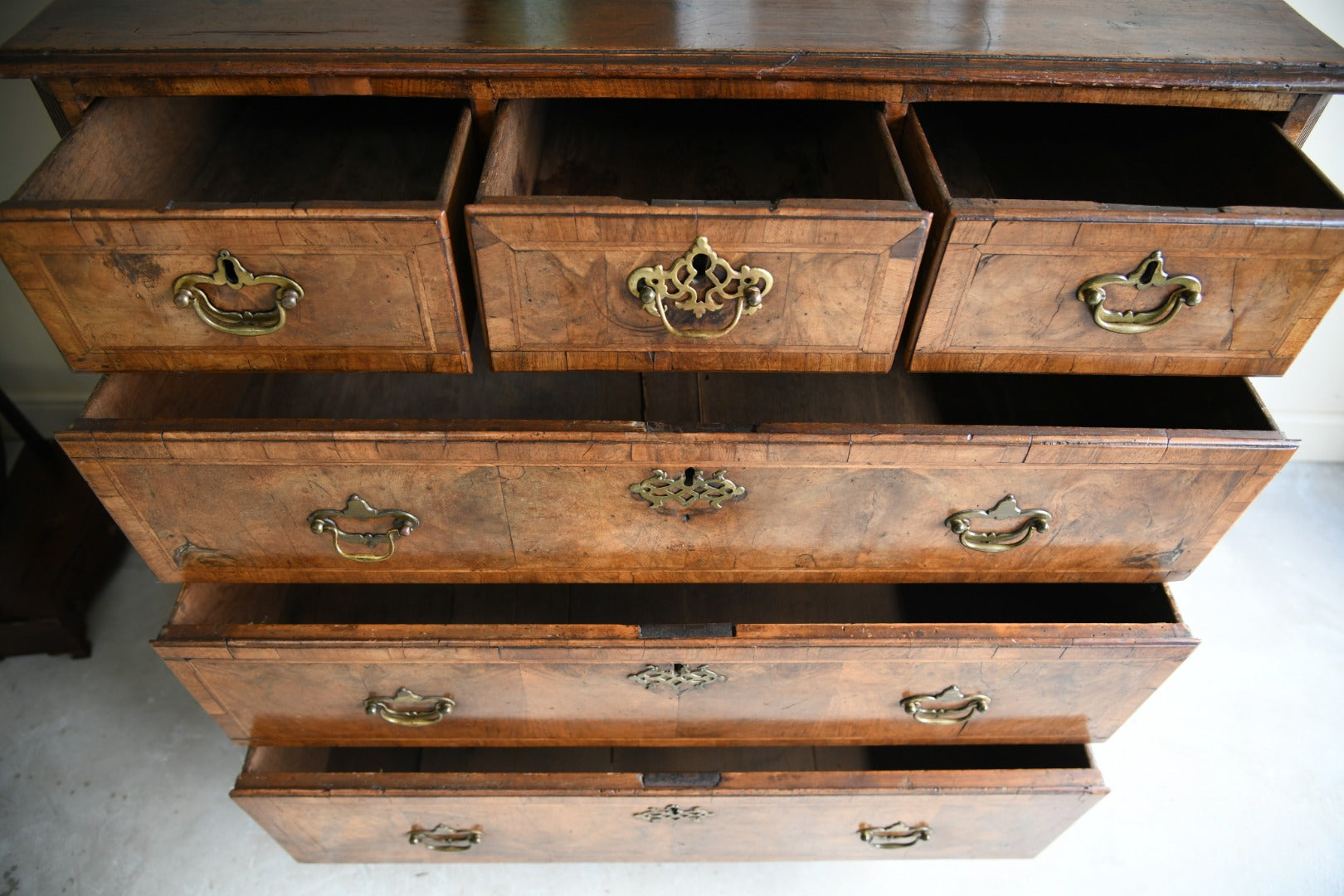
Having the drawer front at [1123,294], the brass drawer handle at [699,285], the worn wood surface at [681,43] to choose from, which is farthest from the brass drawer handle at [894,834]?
the worn wood surface at [681,43]

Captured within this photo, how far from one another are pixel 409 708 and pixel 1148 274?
2.92 feet

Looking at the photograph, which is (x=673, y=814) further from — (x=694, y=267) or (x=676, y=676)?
(x=694, y=267)

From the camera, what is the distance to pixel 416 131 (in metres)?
1.01

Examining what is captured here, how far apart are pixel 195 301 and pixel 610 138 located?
1.52ft

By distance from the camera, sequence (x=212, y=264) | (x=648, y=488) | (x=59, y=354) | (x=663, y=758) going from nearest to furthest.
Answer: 1. (x=212, y=264)
2. (x=648, y=488)
3. (x=663, y=758)
4. (x=59, y=354)

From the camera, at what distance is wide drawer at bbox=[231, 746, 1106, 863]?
3.59 ft

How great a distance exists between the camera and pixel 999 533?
94 cm

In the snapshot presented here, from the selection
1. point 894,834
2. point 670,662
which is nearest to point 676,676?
point 670,662

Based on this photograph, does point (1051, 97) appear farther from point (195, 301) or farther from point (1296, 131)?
point (195, 301)

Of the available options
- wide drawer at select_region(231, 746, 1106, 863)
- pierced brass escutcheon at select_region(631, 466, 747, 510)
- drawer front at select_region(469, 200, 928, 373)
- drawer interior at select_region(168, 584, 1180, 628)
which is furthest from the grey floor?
drawer front at select_region(469, 200, 928, 373)

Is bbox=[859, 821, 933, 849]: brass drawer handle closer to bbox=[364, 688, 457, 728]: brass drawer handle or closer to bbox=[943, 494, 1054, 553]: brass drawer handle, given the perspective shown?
bbox=[943, 494, 1054, 553]: brass drawer handle

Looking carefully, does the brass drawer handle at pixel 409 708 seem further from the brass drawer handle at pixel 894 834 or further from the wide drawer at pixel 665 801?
the brass drawer handle at pixel 894 834

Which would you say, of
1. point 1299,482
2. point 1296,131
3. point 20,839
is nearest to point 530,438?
point 1296,131

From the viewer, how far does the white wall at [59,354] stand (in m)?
1.33
